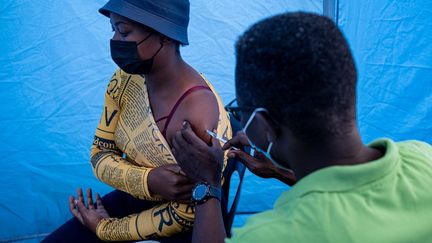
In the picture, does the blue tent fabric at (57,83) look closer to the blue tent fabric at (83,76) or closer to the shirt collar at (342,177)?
the blue tent fabric at (83,76)

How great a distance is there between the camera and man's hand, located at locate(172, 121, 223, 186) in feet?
4.83

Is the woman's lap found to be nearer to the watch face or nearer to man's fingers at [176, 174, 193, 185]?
man's fingers at [176, 174, 193, 185]

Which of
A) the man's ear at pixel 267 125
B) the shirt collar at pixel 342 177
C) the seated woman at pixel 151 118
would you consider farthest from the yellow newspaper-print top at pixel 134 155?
the shirt collar at pixel 342 177

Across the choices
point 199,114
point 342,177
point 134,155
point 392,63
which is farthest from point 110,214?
point 392,63

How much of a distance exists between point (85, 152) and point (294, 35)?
84.1 inches

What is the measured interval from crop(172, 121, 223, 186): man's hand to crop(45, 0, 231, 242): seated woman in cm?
11

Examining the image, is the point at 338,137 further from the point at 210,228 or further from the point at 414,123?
the point at 414,123

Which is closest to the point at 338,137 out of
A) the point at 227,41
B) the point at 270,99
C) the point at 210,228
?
the point at 270,99

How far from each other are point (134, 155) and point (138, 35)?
0.40 metres

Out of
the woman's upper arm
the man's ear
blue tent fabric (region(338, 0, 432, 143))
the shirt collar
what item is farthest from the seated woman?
blue tent fabric (region(338, 0, 432, 143))

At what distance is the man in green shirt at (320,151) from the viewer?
2.88 feet

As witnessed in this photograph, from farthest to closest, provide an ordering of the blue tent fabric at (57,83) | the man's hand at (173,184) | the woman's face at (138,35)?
the blue tent fabric at (57,83)
the woman's face at (138,35)
the man's hand at (173,184)

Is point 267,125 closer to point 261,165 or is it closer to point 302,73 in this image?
point 302,73

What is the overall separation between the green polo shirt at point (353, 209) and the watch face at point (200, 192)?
0.54 metres
